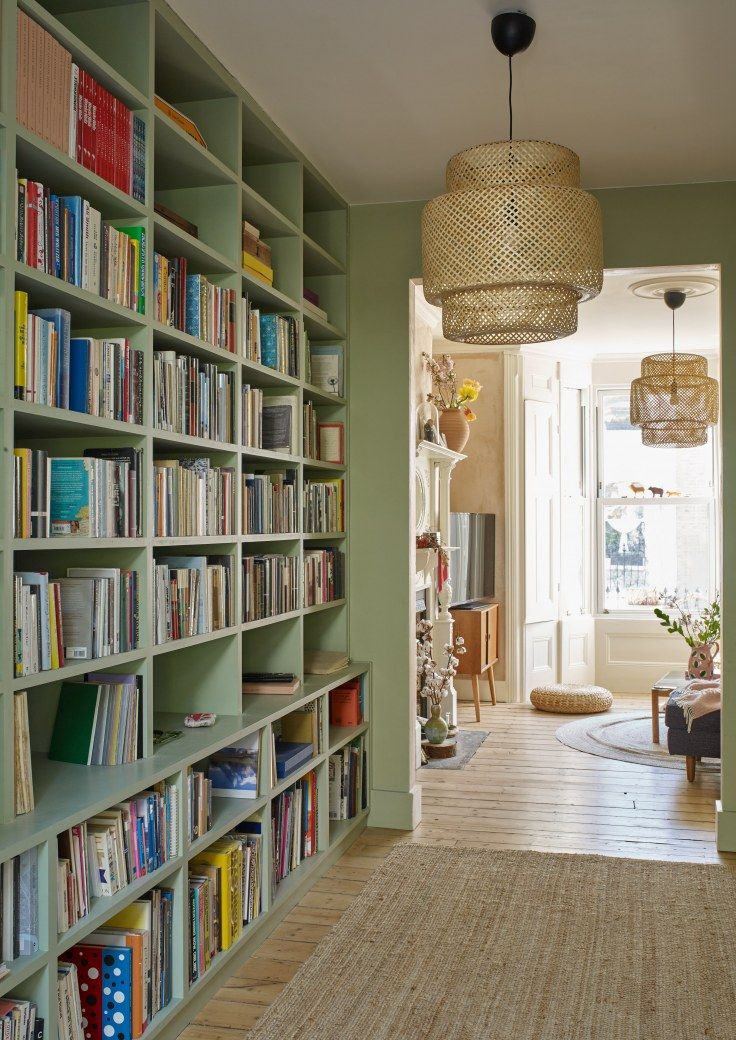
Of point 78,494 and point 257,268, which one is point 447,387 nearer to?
point 257,268

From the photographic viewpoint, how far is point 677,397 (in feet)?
22.0

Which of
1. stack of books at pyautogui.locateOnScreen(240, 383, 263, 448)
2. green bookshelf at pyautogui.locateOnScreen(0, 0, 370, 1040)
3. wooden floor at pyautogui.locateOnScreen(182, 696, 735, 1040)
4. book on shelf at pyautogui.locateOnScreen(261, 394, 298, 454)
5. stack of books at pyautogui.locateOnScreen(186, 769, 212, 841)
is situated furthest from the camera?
book on shelf at pyautogui.locateOnScreen(261, 394, 298, 454)

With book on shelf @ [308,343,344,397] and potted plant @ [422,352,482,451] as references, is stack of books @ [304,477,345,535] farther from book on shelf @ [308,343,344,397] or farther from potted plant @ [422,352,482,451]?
potted plant @ [422,352,482,451]

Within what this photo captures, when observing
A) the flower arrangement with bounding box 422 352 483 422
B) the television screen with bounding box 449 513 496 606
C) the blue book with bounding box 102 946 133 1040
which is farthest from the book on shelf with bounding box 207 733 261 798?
the television screen with bounding box 449 513 496 606

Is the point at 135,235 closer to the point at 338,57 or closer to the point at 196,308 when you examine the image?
the point at 196,308

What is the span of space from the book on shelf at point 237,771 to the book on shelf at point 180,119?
1.93 metres

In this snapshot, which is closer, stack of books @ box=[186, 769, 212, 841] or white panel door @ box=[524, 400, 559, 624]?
stack of books @ box=[186, 769, 212, 841]

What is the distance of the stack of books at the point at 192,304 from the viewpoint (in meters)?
2.90

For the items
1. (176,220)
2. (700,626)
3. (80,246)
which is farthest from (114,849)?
(700,626)

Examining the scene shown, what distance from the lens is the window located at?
888cm

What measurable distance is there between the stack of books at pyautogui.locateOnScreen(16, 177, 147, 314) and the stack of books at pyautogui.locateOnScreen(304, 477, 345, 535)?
1.64 m

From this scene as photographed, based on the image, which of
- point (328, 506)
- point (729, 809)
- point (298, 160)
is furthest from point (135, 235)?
point (729, 809)

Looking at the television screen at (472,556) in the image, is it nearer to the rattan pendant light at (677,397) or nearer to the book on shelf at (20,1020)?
the rattan pendant light at (677,397)

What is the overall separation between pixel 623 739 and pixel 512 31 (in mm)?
4873
